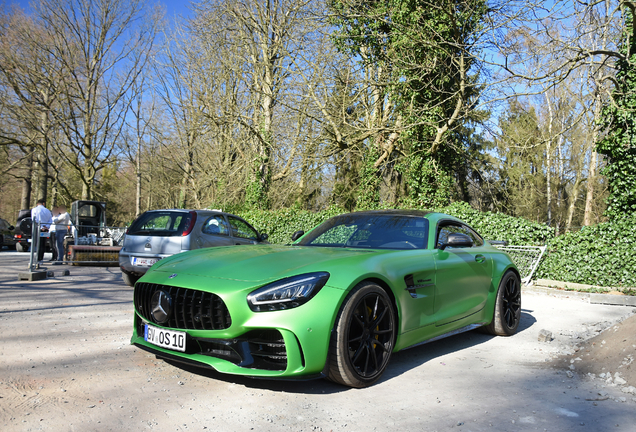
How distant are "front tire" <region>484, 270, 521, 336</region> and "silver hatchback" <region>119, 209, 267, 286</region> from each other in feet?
18.2

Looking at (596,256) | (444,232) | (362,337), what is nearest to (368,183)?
(596,256)

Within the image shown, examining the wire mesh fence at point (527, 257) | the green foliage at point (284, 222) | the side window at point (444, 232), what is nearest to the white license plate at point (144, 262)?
the side window at point (444, 232)

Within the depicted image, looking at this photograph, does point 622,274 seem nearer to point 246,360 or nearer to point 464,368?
point 464,368

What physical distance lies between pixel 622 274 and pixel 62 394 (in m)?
11.3

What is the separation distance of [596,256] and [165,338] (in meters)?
10.7

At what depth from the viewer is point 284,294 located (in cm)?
339

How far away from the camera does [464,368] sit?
4.34 meters

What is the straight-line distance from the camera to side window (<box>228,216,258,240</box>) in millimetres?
10401

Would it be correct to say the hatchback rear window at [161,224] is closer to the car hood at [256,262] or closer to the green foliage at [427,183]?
the car hood at [256,262]

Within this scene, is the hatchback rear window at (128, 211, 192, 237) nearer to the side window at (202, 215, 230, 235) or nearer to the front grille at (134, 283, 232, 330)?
the side window at (202, 215, 230, 235)

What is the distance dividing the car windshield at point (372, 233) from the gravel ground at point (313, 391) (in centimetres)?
112

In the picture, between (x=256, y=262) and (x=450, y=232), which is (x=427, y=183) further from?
(x=256, y=262)

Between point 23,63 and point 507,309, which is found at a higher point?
point 23,63

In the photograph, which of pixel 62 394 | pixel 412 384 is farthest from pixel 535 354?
pixel 62 394
